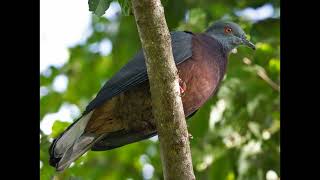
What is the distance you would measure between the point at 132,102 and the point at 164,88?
2.96 feet

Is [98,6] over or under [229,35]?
over

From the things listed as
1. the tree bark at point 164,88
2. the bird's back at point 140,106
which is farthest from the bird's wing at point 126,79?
the tree bark at point 164,88

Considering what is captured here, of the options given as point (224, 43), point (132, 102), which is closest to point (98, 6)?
point (132, 102)

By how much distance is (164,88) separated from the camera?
3.46 meters

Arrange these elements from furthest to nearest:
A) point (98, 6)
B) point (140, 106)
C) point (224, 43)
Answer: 1. point (224, 43)
2. point (140, 106)
3. point (98, 6)

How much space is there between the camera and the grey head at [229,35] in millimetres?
5051

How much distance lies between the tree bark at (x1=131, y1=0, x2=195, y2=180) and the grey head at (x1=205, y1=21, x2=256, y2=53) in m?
1.63

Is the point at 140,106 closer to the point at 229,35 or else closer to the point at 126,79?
the point at 126,79

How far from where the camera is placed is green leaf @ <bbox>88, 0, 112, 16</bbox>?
3604mm

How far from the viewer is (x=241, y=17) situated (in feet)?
22.2

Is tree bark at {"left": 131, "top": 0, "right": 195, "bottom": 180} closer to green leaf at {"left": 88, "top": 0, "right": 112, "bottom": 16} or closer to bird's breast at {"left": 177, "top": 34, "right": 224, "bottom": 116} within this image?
green leaf at {"left": 88, "top": 0, "right": 112, "bottom": 16}

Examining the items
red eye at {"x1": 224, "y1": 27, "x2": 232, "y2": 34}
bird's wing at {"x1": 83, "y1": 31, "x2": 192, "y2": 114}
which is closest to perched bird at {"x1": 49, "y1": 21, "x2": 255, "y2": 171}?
bird's wing at {"x1": 83, "y1": 31, "x2": 192, "y2": 114}
